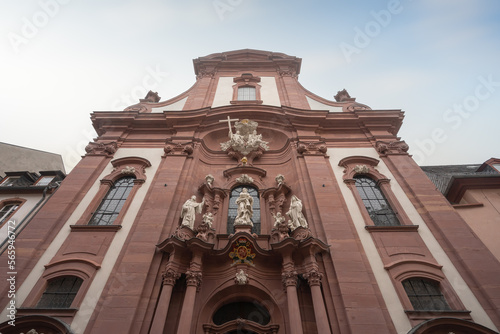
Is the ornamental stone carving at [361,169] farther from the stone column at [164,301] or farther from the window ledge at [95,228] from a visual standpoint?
the window ledge at [95,228]

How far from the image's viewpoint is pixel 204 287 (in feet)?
28.5

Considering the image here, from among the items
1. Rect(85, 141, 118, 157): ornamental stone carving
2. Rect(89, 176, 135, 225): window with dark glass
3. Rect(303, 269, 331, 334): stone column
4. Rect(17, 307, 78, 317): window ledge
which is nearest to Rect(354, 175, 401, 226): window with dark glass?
Rect(303, 269, 331, 334): stone column

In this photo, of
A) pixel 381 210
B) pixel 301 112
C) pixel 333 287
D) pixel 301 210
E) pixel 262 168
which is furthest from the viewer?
pixel 301 112

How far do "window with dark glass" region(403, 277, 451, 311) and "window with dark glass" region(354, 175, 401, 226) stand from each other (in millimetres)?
2255

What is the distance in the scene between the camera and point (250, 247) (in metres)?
8.97

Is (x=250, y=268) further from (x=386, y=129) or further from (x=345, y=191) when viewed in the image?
(x=386, y=129)

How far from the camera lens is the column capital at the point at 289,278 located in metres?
8.08

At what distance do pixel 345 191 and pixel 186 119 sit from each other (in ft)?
28.3

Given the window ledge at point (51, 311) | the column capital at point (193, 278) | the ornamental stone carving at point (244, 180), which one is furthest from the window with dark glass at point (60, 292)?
the ornamental stone carving at point (244, 180)

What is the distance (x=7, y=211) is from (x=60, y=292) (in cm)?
695

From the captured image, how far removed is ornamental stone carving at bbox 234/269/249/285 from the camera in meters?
8.49

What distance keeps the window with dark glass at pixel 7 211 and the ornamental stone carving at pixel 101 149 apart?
3890 millimetres

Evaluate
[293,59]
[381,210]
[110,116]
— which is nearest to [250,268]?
[381,210]

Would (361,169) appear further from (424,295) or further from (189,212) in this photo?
(189,212)
